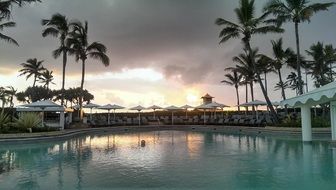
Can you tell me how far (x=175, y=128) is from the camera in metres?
33.5

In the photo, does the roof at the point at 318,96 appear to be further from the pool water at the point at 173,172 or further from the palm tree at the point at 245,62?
the palm tree at the point at 245,62

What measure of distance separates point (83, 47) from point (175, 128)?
39.5 ft

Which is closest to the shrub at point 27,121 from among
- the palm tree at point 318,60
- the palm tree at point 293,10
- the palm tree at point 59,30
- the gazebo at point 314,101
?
the palm tree at point 59,30

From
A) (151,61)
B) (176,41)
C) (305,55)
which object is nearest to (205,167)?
(176,41)

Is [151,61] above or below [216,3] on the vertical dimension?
below

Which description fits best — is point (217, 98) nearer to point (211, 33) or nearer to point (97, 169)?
point (211, 33)

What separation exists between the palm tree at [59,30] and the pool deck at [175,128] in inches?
221

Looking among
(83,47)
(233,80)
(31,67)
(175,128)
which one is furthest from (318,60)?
(31,67)

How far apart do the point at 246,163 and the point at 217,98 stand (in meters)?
34.2

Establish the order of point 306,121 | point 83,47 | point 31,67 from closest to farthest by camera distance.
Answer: point 306,121, point 83,47, point 31,67

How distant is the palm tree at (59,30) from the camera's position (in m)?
28.1

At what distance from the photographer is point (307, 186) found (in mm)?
6715

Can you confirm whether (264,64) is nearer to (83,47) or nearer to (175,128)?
(175,128)

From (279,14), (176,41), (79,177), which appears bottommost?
(79,177)
